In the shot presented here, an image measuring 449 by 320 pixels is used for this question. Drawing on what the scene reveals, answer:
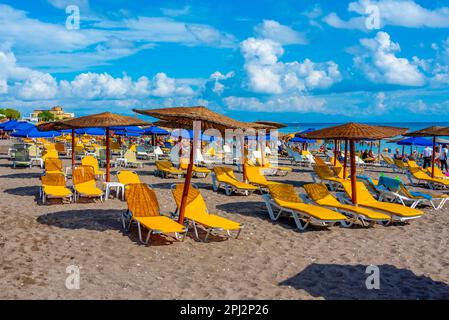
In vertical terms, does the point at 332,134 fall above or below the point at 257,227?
above

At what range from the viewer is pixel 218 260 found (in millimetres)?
5492

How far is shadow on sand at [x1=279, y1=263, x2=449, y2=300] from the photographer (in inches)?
176

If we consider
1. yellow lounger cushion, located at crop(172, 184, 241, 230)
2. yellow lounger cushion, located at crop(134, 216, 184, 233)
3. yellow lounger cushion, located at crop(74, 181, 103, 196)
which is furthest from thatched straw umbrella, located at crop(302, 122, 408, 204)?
yellow lounger cushion, located at crop(74, 181, 103, 196)

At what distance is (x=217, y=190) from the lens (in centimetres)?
1112

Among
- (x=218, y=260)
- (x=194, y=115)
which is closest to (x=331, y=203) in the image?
(x=218, y=260)

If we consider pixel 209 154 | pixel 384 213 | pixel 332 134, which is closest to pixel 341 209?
pixel 384 213

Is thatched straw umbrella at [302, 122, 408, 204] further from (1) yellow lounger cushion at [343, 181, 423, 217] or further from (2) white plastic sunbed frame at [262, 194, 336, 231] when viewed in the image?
(2) white plastic sunbed frame at [262, 194, 336, 231]

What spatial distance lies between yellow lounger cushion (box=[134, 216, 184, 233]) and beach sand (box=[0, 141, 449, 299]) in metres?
0.25

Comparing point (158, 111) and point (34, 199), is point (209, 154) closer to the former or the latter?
point (34, 199)

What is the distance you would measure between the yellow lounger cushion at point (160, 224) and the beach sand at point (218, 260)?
0.25 meters

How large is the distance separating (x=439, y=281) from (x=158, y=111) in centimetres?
424

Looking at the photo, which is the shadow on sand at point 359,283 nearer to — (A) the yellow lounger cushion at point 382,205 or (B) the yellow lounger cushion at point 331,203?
(B) the yellow lounger cushion at point 331,203

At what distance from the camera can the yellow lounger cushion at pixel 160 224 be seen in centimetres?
586
